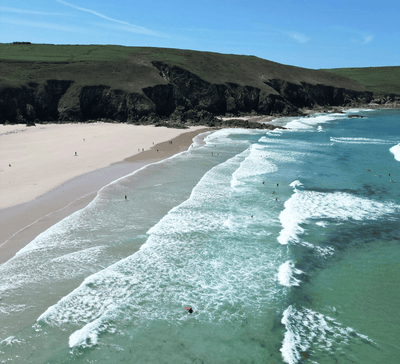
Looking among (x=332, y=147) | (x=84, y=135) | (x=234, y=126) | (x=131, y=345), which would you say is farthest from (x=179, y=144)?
(x=131, y=345)

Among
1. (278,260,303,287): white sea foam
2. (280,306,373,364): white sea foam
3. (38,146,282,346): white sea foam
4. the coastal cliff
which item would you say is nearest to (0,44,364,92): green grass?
the coastal cliff

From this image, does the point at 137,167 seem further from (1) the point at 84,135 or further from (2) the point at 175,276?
(1) the point at 84,135

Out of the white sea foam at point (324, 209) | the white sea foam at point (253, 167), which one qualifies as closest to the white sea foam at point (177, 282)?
the white sea foam at point (324, 209)

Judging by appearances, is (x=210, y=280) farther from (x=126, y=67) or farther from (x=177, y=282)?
(x=126, y=67)

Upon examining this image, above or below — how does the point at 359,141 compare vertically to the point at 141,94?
below

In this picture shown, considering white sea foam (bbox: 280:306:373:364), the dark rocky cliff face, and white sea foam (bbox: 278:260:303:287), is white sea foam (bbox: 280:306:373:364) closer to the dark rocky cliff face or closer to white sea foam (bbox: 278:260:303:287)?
white sea foam (bbox: 278:260:303:287)

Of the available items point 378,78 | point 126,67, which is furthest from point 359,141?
point 378,78
